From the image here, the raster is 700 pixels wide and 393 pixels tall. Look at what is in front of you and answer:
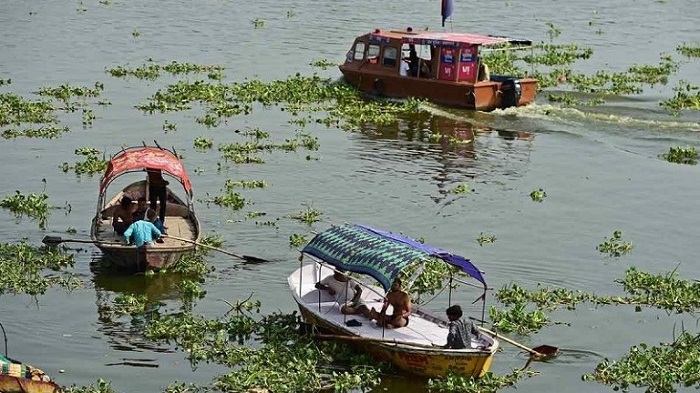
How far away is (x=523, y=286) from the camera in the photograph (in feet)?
69.2

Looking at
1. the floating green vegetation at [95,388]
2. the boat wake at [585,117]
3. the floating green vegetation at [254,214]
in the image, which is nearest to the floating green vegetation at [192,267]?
the floating green vegetation at [254,214]

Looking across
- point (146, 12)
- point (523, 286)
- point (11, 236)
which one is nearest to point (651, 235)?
point (523, 286)

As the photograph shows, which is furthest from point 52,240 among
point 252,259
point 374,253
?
point 374,253

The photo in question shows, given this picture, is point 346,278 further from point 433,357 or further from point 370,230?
point 433,357

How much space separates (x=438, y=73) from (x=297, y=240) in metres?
13.5

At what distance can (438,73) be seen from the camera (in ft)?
116

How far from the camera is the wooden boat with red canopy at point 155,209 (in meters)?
20.8

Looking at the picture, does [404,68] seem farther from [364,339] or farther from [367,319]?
[364,339]

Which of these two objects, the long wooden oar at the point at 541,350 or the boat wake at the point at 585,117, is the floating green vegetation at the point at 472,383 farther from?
the boat wake at the point at 585,117

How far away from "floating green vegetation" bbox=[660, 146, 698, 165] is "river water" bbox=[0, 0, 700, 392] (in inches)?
24.3

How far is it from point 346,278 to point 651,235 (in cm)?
852

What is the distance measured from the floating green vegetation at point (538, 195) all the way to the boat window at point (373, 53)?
35.7 feet

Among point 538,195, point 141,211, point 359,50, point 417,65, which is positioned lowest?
point 538,195

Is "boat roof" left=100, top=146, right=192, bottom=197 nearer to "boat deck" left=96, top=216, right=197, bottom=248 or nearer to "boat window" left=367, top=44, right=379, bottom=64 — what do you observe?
"boat deck" left=96, top=216, right=197, bottom=248
